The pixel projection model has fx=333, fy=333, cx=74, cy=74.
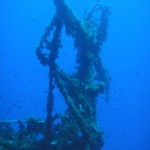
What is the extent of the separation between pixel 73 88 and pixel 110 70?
90.7m

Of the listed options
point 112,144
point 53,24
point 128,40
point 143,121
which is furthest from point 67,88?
point 128,40

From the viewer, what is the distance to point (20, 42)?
128 meters

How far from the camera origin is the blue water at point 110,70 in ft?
262

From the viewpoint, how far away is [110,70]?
325ft

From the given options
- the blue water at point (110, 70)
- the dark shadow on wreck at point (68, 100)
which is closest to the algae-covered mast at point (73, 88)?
the dark shadow on wreck at point (68, 100)

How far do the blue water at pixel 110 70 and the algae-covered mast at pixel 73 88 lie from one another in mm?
57205

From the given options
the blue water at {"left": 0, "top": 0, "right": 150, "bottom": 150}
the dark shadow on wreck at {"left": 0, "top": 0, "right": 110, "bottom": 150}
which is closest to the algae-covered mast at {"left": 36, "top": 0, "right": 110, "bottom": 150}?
the dark shadow on wreck at {"left": 0, "top": 0, "right": 110, "bottom": 150}

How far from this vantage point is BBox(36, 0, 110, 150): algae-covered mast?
8.59 m

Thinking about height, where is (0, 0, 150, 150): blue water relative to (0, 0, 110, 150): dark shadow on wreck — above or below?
above

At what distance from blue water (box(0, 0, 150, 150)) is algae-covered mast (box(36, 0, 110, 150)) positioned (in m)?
57.2

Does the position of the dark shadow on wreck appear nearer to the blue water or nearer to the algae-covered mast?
the algae-covered mast

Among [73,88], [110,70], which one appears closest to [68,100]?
[73,88]

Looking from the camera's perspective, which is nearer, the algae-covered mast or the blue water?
the algae-covered mast

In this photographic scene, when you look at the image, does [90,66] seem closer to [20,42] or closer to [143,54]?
[143,54]
